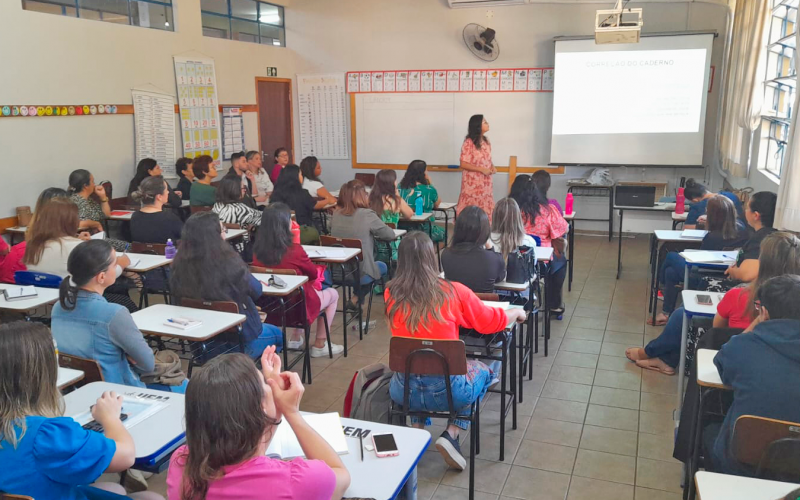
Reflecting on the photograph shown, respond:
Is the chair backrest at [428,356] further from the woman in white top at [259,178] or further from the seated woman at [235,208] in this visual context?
the woman in white top at [259,178]

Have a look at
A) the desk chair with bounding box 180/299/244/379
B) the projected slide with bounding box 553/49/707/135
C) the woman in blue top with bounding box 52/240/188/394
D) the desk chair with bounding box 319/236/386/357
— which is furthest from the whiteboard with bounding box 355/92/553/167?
the woman in blue top with bounding box 52/240/188/394

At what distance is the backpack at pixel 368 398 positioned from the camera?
2.85 meters

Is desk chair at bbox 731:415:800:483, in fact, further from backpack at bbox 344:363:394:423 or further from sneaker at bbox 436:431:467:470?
backpack at bbox 344:363:394:423

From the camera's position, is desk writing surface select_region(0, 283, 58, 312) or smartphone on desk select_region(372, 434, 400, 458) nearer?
smartphone on desk select_region(372, 434, 400, 458)

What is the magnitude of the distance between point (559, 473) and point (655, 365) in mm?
1538

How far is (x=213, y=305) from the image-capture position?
3.22m

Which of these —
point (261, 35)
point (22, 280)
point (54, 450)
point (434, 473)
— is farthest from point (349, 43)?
point (54, 450)

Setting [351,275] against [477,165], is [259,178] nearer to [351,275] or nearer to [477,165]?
[477,165]

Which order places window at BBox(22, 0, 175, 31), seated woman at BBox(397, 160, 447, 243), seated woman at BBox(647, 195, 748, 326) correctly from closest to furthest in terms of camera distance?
seated woman at BBox(647, 195, 748, 326)
window at BBox(22, 0, 175, 31)
seated woman at BBox(397, 160, 447, 243)

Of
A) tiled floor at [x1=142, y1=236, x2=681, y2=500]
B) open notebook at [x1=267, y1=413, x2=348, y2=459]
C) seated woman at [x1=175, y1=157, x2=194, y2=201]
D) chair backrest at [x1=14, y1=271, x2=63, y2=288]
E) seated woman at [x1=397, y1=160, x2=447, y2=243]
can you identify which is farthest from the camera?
seated woman at [x1=175, y1=157, x2=194, y2=201]

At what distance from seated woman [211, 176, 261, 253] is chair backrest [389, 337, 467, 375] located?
9.85ft

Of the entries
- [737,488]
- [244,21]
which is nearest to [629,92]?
[244,21]

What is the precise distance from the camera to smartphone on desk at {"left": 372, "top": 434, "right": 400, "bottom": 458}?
74.2 inches

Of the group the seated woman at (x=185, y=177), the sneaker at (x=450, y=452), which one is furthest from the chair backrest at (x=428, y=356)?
the seated woman at (x=185, y=177)
